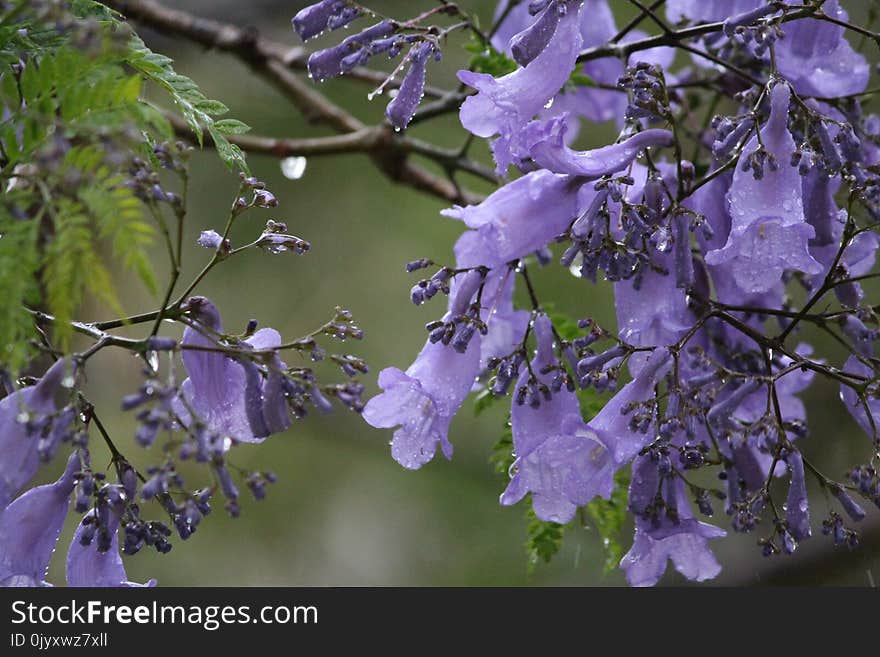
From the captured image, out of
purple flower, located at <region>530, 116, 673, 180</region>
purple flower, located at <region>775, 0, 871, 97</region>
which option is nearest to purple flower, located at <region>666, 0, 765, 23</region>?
purple flower, located at <region>775, 0, 871, 97</region>

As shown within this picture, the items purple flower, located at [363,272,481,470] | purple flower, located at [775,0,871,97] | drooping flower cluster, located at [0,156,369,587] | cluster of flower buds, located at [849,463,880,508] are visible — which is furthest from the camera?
purple flower, located at [775,0,871,97]

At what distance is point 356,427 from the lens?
4.12m

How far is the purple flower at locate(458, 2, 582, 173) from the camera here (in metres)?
1.38

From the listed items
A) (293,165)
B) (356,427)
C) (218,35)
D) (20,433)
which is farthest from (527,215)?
(356,427)

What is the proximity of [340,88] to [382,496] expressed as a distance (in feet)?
5.82

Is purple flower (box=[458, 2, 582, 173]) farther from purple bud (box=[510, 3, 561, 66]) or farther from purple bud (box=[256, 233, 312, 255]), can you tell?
purple bud (box=[256, 233, 312, 255])

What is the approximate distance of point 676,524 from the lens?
4.60 ft

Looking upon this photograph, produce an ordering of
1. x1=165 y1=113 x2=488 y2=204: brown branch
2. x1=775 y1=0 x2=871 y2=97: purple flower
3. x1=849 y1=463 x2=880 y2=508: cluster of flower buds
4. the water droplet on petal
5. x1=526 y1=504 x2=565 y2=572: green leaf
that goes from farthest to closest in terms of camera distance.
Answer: the water droplet on petal
x1=165 y1=113 x2=488 y2=204: brown branch
x1=526 y1=504 x2=565 y2=572: green leaf
x1=775 y1=0 x2=871 y2=97: purple flower
x1=849 y1=463 x2=880 y2=508: cluster of flower buds

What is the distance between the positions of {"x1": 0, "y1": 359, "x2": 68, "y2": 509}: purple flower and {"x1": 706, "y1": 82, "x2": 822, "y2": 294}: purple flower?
0.80m

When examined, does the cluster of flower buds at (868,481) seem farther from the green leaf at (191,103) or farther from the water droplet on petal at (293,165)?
the water droplet on petal at (293,165)

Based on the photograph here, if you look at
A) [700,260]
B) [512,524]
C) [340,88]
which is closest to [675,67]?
[340,88]

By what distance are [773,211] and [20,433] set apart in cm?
95

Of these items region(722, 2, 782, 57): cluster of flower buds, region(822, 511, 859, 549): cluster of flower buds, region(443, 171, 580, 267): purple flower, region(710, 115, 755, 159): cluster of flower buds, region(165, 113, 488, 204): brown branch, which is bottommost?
region(822, 511, 859, 549): cluster of flower buds

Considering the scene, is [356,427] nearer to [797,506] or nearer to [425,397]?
[425,397]
